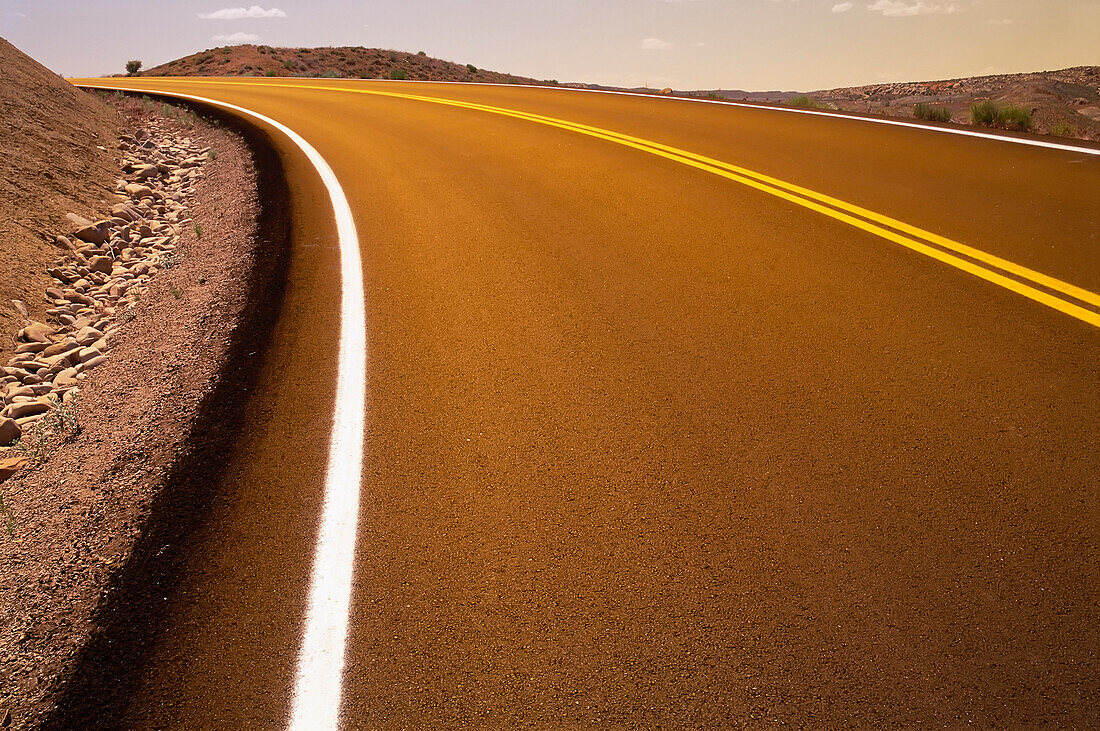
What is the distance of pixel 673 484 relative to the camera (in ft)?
11.1

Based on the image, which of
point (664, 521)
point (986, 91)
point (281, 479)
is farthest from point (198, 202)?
point (986, 91)

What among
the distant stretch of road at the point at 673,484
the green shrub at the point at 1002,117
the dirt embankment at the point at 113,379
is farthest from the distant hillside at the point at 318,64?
the distant stretch of road at the point at 673,484

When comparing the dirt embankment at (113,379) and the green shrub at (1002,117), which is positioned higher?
the green shrub at (1002,117)

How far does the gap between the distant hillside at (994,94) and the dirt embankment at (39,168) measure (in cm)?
1349

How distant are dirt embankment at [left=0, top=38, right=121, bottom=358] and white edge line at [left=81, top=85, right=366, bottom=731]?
381 cm

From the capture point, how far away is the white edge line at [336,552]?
2.47m

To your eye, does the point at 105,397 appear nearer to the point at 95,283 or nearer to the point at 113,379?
the point at 113,379

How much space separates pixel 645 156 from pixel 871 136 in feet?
10.9

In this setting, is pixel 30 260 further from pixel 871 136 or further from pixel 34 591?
pixel 871 136

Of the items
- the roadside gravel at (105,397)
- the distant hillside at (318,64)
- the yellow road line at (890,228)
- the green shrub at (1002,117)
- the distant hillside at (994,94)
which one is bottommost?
the roadside gravel at (105,397)

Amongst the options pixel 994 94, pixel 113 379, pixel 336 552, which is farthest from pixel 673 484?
pixel 994 94

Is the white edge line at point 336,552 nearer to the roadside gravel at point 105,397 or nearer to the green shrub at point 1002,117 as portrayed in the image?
the roadside gravel at point 105,397

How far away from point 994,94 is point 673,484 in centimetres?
3456

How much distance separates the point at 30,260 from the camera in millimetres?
7676
